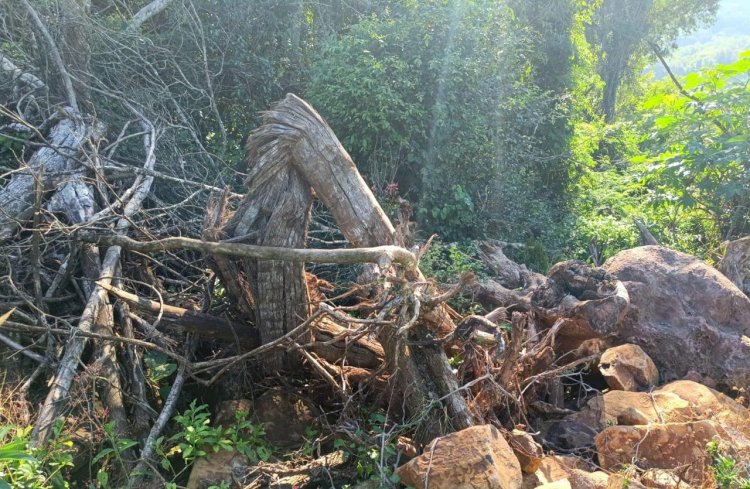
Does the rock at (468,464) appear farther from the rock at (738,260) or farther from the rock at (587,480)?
the rock at (738,260)

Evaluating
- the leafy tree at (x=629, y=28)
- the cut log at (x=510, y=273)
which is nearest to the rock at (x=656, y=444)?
the cut log at (x=510, y=273)

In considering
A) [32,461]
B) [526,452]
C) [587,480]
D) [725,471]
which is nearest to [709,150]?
[725,471]

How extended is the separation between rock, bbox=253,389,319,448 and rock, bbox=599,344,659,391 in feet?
6.72

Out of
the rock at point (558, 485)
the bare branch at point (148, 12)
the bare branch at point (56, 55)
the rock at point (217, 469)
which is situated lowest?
the rock at point (217, 469)

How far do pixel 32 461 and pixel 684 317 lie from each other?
4451 millimetres

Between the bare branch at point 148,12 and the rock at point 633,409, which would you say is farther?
the bare branch at point 148,12

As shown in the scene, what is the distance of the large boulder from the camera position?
15.7ft

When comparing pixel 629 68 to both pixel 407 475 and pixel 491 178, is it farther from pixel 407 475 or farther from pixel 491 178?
pixel 407 475

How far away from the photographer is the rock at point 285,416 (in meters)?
3.88

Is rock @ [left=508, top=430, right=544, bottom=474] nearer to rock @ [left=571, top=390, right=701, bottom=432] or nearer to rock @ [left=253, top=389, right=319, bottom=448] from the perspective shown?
rock @ [left=571, top=390, right=701, bottom=432]

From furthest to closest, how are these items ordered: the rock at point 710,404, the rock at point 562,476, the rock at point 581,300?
the rock at point 581,300
the rock at point 710,404
the rock at point 562,476

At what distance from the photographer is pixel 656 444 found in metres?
3.68

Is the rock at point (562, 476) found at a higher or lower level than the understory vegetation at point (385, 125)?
lower

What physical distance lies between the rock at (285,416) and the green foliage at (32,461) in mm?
1077
